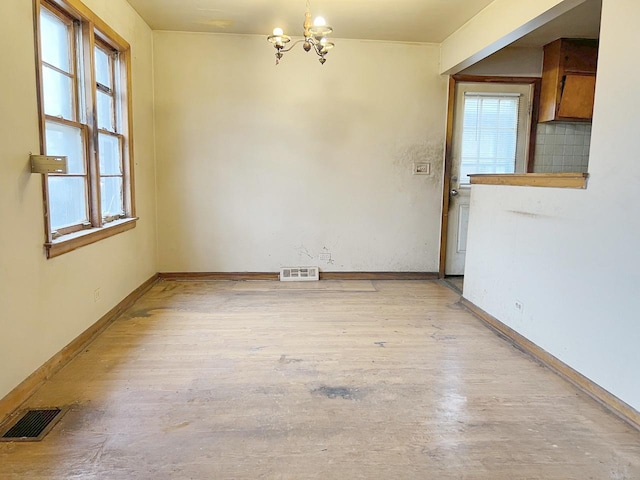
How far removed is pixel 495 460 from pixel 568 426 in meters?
0.53

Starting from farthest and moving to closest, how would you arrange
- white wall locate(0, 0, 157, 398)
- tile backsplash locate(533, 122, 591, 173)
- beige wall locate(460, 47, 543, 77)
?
tile backsplash locate(533, 122, 591, 173) < beige wall locate(460, 47, 543, 77) < white wall locate(0, 0, 157, 398)

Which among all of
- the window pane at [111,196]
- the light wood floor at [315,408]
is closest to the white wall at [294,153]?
the window pane at [111,196]

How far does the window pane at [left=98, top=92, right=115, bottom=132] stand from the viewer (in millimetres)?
3479

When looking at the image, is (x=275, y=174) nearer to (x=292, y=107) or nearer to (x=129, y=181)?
(x=292, y=107)

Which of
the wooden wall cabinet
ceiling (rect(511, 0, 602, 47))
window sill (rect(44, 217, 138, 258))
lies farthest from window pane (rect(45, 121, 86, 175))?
the wooden wall cabinet

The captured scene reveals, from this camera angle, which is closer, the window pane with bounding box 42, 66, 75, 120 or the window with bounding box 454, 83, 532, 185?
the window pane with bounding box 42, 66, 75, 120

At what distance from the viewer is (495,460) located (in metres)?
1.81

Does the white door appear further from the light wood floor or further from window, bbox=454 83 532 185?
the light wood floor

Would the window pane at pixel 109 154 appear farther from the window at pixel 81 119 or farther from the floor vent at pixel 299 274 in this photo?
the floor vent at pixel 299 274

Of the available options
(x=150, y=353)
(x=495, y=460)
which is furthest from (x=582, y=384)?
(x=150, y=353)

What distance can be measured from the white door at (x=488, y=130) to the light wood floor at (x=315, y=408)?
211cm

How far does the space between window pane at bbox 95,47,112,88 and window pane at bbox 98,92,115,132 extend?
0.36ft

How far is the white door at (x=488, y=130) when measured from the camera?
4.83 m

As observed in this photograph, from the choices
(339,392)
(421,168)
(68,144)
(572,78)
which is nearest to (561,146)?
(572,78)
